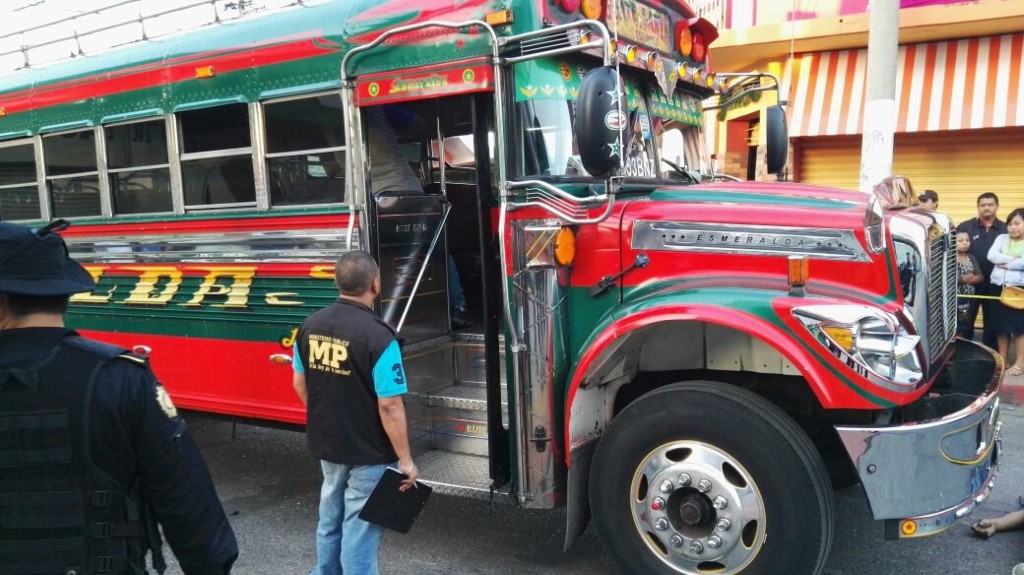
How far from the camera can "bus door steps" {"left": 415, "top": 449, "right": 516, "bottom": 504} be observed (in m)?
3.86

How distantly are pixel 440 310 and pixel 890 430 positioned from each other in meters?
2.73

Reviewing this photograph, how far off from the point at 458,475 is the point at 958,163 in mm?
9822

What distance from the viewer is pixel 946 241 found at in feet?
12.6

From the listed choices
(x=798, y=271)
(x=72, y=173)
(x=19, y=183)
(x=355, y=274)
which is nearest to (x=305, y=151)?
(x=355, y=274)

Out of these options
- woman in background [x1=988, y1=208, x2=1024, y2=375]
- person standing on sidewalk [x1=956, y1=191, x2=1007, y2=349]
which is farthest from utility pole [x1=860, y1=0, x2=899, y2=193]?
woman in background [x1=988, y1=208, x2=1024, y2=375]

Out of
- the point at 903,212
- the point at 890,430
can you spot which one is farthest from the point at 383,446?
the point at 903,212

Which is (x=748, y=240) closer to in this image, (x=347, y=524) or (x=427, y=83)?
(x=427, y=83)

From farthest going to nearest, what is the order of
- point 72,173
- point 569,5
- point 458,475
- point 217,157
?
point 72,173
point 217,157
point 458,475
point 569,5

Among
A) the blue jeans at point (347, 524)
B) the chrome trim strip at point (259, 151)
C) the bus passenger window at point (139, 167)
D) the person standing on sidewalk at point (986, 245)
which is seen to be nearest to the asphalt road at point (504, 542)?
the blue jeans at point (347, 524)

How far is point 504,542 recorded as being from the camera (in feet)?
14.3

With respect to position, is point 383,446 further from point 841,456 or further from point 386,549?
point 841,456

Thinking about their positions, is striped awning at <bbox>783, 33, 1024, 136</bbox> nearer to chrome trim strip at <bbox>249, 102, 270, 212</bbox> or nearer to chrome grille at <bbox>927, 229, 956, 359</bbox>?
chrome grille at <bbox>927, 229, 956, 359</bbox>

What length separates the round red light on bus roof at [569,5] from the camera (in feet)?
12.3

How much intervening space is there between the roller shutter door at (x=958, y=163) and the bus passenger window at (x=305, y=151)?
9470 millimetres
